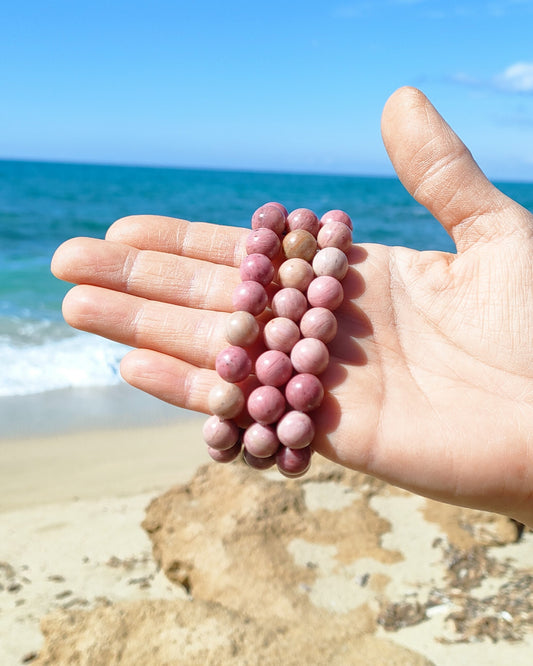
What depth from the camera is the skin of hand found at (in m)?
1.67

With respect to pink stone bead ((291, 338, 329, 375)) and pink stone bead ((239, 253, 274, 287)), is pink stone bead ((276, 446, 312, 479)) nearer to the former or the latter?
pink stone bead ((291, 338, 329, 375))

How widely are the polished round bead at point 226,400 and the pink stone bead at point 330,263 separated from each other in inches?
18.5

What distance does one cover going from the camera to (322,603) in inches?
97.1

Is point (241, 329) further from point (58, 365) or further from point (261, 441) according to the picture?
point (58, 365)

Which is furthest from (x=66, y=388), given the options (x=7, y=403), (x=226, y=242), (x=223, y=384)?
(x=223, y=384)

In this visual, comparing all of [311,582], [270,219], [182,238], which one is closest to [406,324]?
[270,219]

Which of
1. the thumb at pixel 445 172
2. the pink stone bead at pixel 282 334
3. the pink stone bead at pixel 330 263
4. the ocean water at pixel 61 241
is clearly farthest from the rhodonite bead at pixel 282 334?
the ocean water at pixel 61 241

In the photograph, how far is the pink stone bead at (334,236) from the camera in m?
→ 1.98

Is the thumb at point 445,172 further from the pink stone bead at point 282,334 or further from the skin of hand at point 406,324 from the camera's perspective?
the pink stone bead at point 282,334

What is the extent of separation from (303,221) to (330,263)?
0.73 feet

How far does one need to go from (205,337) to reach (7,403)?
3.27 meters

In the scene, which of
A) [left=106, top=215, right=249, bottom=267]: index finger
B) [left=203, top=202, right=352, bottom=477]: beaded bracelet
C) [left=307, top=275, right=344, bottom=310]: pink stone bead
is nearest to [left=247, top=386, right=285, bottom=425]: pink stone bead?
[left=203, top=202, right=352, bottom=477]: beaded bracelet

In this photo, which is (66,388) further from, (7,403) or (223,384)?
(223,384)

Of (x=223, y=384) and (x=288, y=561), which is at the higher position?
(x=223, y=384)
